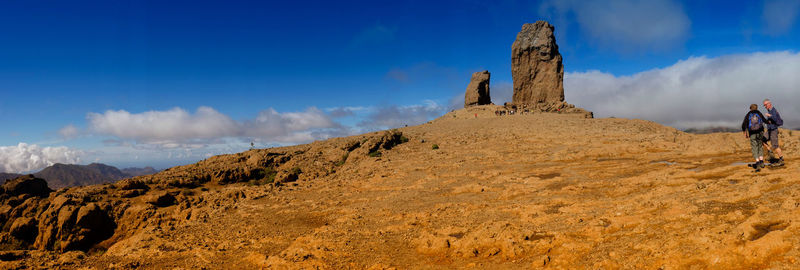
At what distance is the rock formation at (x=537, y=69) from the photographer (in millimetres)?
53375

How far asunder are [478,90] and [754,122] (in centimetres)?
5046

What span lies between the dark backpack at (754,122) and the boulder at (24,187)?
27784 millimetres

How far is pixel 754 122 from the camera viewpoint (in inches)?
427

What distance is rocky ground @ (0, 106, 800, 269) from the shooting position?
6.35 meters

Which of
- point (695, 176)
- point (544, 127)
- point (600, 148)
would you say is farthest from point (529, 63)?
point (695, 176)

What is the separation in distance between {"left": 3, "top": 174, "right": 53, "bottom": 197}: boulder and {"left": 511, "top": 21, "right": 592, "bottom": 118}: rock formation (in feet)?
166

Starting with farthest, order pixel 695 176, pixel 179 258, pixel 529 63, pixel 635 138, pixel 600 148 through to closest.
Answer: pixel 529 63 → pixel 635 138 → pixel 600 148 → pixel 695 176 → pixel 179 258

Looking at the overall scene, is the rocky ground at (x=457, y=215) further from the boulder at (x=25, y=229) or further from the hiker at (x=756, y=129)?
the hiker at (x=756, y=129)

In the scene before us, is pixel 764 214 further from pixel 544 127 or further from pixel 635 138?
pixel 544 127

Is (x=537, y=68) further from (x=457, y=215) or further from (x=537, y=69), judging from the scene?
(x=457, y=215)

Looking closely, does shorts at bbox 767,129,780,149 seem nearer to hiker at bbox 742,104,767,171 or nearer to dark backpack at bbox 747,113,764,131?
hiker at bbox 742,104,767,171

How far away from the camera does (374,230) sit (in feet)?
31.3

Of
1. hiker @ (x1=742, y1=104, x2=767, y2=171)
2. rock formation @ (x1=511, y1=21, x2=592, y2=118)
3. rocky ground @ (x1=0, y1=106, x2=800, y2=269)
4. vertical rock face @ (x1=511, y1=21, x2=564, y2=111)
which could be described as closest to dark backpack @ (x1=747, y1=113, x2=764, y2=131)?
hiker @ (x1=742, y1=104, x2=767, y2=171)

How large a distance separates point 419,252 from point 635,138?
A: 65.8ft
